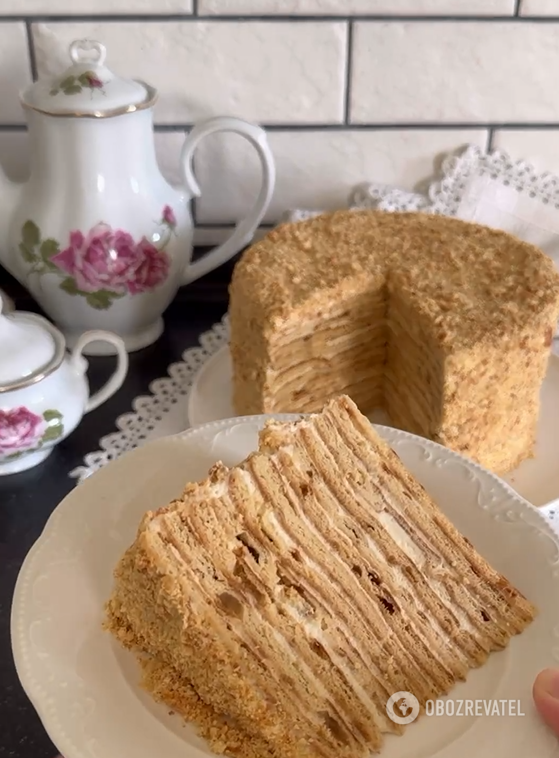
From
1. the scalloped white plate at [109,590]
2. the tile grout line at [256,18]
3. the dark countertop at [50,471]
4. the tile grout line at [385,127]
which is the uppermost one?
the tile grout line at [256,18]

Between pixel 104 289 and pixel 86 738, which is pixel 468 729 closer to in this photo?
pixel 86 738

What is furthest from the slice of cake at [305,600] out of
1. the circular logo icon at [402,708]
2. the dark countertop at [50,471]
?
the dark countertop at [50,471]

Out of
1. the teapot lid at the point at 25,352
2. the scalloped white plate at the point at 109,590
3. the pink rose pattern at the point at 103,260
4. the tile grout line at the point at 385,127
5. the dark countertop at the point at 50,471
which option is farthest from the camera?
the tile grout line at the point at 385,127

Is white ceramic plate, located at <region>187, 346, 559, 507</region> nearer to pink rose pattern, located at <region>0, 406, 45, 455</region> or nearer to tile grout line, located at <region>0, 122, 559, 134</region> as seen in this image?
pink rose pattern, located at <region>0, 406, 45, 455</region>

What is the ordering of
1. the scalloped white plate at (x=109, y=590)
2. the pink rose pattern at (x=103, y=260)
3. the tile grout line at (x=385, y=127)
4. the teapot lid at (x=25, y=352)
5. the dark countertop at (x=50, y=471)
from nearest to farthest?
the scalloped white plate at (x=109, y=590) < the dark countertop at (x=50, y=471) < the teapot lid at (x=25, y=352) < the pink rose pattern at (x=103, y=260) < the tile grout line at (x=385, y=127)

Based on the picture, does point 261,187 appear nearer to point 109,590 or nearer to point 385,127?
point 385,127

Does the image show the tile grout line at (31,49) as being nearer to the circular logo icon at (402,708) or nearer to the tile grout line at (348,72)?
the tile grout line at (348,72)

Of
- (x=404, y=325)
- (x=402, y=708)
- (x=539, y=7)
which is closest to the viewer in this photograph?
(x=402, y=708)

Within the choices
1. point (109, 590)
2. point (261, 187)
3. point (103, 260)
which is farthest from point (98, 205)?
point (109, 590)

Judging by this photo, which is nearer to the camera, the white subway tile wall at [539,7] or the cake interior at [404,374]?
the cake interior at [404,374]
